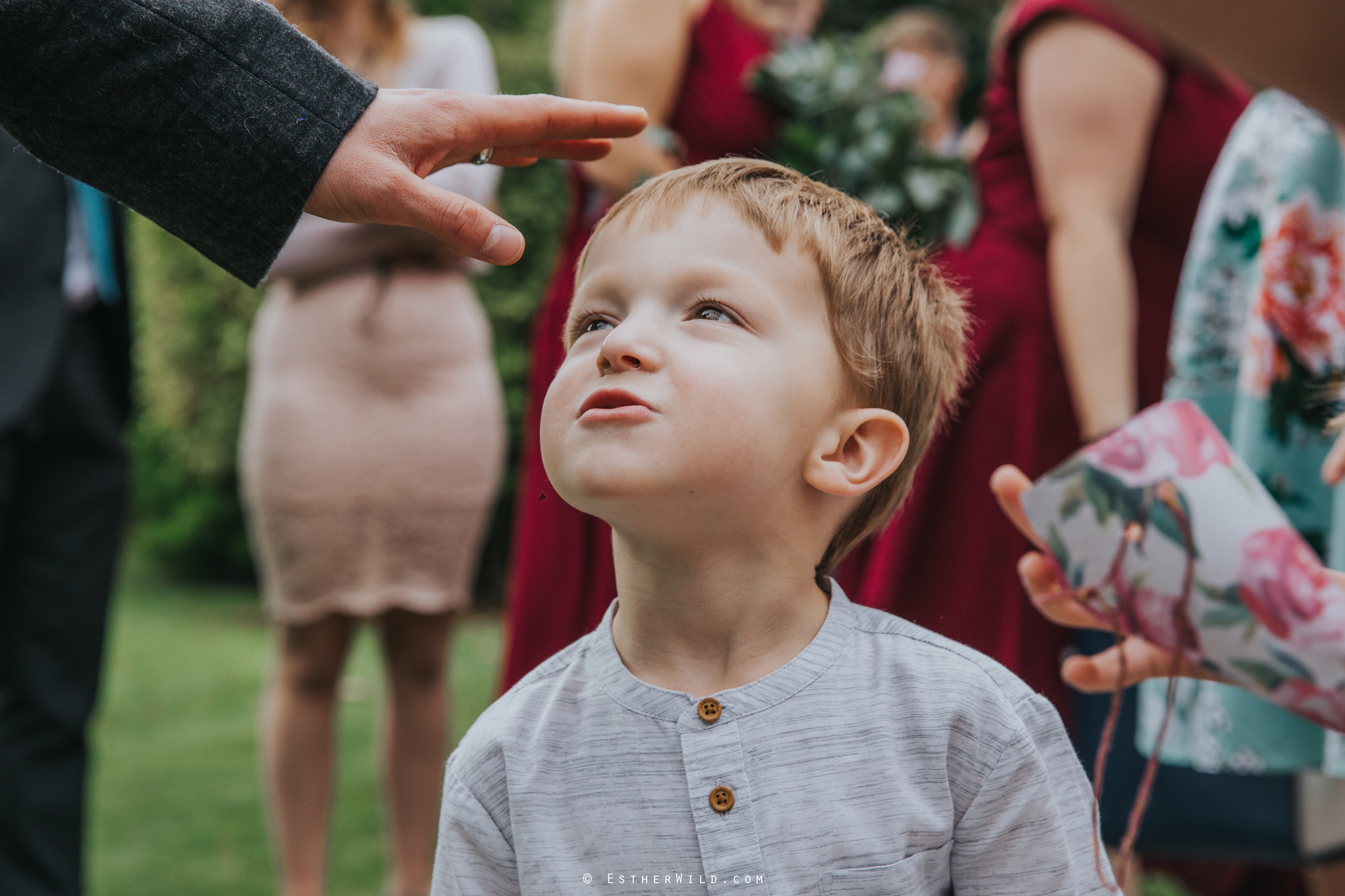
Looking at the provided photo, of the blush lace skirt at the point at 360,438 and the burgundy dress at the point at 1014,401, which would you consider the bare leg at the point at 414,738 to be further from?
the burgundy dress at the point at 1014,401

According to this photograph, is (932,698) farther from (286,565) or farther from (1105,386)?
(286,565)

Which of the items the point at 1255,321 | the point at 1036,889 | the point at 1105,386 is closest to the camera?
the point at 1036,889

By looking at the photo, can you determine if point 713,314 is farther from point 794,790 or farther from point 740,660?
point 794,790

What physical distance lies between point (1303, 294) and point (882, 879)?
3.91ft

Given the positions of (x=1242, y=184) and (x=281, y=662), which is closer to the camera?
Result: (x=1242, y=184)

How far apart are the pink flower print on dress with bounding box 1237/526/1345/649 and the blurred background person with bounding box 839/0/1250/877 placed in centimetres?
87

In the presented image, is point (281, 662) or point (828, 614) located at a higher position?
point (828, 614)

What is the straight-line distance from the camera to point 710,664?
1.32 m

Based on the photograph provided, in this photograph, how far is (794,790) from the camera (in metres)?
1.21

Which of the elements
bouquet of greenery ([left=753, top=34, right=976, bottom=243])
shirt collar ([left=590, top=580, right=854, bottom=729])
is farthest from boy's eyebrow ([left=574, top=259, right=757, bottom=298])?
bouquet of greenery ([left=753, top=34, right=976, bottom=243])

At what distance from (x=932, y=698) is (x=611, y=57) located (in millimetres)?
1712

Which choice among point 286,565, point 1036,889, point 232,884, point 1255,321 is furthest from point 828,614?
point 232,884

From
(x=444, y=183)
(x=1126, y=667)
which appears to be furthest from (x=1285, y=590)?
(x=444, y=183)

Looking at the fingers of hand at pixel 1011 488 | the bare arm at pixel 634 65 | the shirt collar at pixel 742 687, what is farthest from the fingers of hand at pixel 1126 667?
the bare arm at pixel 634 65
